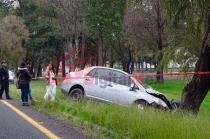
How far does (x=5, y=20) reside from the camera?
206 feet

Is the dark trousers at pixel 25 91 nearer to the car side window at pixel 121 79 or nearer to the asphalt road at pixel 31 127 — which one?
the asphalt road at pixel 31 127

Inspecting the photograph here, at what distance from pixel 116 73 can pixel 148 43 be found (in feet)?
91.0

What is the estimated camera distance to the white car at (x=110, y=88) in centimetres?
1734

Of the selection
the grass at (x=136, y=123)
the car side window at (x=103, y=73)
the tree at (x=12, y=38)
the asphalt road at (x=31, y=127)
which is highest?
the tree at (x=12, y=38)

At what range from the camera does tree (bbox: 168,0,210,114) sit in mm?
10125

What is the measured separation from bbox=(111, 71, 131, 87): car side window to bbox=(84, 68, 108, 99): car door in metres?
0.40

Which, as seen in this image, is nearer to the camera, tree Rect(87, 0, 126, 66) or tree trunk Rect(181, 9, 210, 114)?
tree trunk Rect(181, 9, 210, 114)

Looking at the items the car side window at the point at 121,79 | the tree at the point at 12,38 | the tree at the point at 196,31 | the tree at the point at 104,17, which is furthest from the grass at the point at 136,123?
the tree at the point at 12,38

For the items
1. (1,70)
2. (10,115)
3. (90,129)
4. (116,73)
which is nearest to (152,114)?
(90,129)

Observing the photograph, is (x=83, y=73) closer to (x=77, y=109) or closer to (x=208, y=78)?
(x=77, y=109)

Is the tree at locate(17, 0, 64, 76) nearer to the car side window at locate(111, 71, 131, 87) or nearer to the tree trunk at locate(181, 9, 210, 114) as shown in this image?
the car side window at locate(111, 71, 131, 87)

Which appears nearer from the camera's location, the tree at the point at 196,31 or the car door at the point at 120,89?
the tree at the point at 196,31

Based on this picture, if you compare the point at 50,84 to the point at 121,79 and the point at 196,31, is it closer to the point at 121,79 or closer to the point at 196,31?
the point at 121,79

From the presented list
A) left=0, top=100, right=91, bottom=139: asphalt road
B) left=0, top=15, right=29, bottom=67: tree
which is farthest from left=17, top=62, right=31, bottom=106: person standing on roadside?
left=0, top=15, right=29, bottom=67: tree
